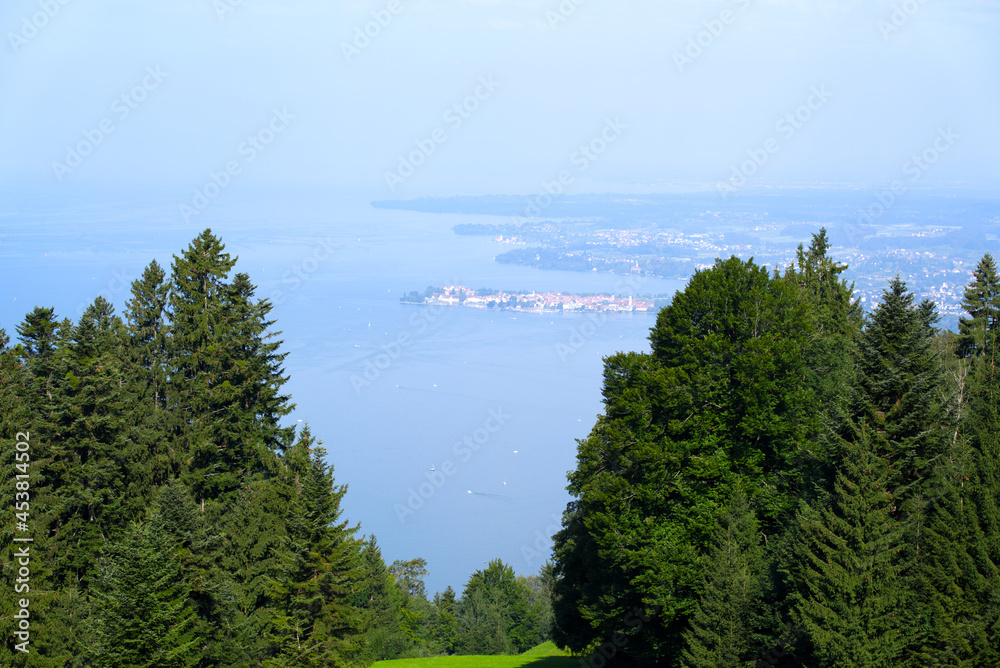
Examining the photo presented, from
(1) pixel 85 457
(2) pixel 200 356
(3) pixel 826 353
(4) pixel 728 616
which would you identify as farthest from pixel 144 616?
(3) pixel 826 353

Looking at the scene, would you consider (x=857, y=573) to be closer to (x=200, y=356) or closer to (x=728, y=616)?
(x=728, y=616)

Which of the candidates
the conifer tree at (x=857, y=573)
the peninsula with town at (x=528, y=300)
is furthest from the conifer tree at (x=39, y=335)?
the peninsula with town at (x=528, y=300)

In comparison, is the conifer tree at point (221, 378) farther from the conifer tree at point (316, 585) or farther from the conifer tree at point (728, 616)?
the conifer tree at point (728, 616)

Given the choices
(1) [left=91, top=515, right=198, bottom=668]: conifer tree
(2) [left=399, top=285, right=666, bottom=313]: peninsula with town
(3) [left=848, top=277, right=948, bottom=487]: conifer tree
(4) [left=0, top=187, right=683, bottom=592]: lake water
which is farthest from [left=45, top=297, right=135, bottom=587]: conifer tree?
(2) [left=399, top=285, right=666, bottom=313]: peninsula with town

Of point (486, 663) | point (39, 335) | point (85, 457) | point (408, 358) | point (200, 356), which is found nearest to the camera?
point (85, 457)

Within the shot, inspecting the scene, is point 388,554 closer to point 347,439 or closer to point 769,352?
point 347,439

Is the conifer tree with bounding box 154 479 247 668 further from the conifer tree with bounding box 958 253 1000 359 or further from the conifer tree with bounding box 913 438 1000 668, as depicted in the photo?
the conifer tree with bounding box 958 253 1000 359
